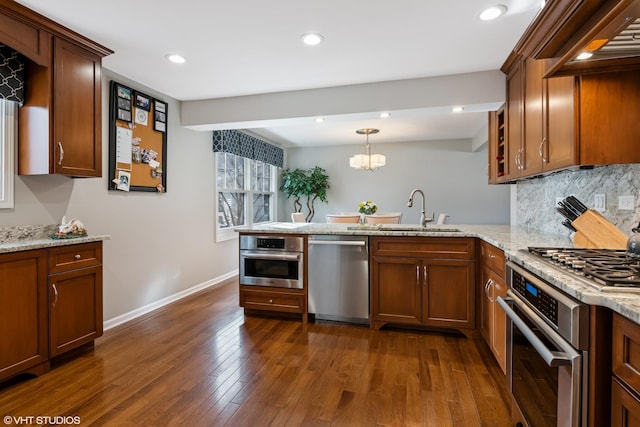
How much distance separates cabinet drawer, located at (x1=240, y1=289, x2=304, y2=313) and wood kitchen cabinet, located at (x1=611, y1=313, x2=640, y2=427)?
8.32ft

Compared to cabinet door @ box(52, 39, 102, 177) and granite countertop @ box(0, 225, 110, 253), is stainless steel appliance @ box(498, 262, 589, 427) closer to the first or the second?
granite countertop @ box(0, 225, 110, 253)

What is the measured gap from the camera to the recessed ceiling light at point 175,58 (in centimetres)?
286

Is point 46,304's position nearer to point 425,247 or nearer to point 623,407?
point 425,247

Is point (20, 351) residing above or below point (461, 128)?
below

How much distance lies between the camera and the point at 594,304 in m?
1.01

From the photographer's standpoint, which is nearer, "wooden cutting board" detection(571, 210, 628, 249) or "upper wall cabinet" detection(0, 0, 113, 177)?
"wooden cutting board" detection(571, 210, 628, 249)

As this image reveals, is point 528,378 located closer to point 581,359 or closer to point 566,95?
point 581,359

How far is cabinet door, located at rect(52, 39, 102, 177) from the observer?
7.93 feet

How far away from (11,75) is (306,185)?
5.23 meters

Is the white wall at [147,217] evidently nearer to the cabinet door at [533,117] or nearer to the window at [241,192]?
Result: the window at [241,192]

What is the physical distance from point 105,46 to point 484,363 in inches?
148

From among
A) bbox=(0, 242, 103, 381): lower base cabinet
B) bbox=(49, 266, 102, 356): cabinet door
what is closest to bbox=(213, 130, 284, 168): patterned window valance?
bbox=(0, 242, 103, 381): lower base cabinet

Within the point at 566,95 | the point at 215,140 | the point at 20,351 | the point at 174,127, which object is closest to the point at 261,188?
the point at 215,140

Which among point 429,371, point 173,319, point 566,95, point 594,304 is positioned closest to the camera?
point 594,304
